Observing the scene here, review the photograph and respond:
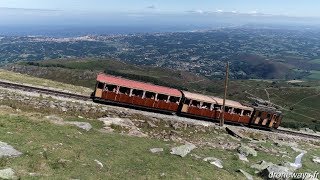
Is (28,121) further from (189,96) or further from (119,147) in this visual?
(189,96)

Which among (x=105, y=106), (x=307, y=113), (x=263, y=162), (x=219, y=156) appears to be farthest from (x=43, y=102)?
(x=307, y=113)

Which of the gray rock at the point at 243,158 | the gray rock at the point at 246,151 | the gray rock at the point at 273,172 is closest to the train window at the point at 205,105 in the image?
the gray rock at the point at 246,151

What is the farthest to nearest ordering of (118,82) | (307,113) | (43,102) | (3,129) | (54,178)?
(307,113), (118,82), (43,102), (3,129), (54,178)

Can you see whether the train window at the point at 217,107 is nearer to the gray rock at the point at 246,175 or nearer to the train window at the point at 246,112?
the train window at the point at 246,112

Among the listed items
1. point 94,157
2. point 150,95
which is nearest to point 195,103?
point 150,95

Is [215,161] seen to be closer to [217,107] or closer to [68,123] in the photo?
[68,123]

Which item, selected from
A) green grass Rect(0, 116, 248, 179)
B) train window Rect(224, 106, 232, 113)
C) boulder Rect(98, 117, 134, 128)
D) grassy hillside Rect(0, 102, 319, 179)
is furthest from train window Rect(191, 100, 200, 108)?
green grass Rect(0, 116, 248, 179)
